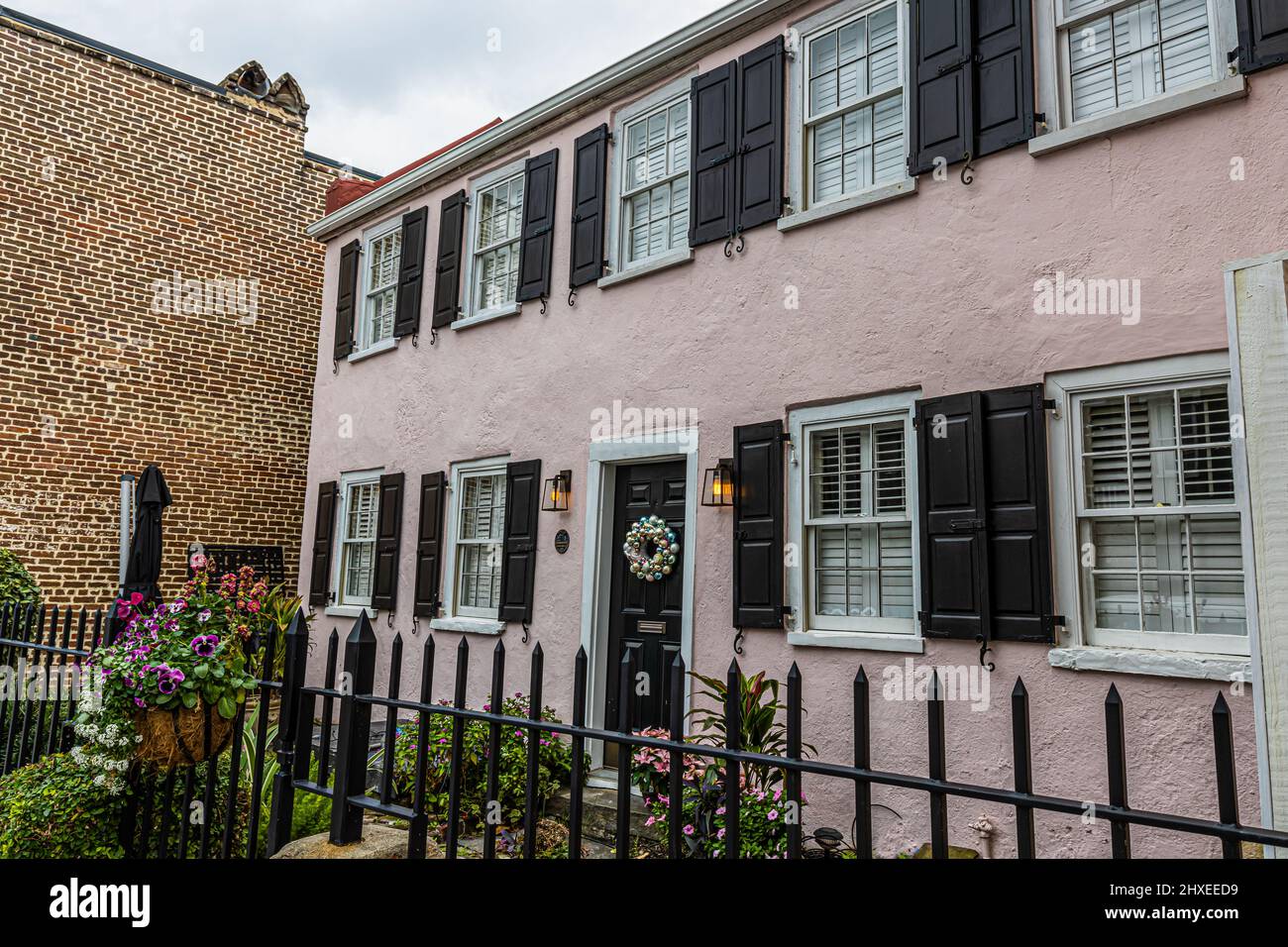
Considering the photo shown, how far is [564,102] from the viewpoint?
8.82m

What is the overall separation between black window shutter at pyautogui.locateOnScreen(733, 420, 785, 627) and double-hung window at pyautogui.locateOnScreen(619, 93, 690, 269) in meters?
2.01

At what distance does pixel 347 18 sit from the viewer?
936 inches

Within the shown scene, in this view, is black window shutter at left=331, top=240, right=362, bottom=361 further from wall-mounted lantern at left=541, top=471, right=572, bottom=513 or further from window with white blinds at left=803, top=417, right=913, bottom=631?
window with white blinds at left=803, top=417, right=913, bottom=631

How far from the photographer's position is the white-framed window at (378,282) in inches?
436

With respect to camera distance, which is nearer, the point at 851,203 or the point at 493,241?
the point at 851,203

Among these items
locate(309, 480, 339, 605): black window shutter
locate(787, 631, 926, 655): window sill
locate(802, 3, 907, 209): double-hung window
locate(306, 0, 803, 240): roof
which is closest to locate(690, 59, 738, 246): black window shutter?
locate(306, 0, 803, 240): roof

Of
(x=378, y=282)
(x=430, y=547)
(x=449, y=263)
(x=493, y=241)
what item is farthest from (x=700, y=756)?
(x=378, y=282)

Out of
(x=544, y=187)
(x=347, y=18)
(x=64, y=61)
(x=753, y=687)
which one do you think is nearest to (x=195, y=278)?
(x=64, y=61)

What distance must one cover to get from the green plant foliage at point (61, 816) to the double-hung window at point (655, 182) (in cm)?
561

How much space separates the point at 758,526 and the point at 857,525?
0.72m

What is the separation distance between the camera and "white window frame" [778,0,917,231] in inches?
253

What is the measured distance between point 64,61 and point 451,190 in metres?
5.51

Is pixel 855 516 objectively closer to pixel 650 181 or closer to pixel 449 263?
pixel 650 181

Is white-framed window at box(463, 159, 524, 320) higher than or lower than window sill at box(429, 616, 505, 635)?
higher
